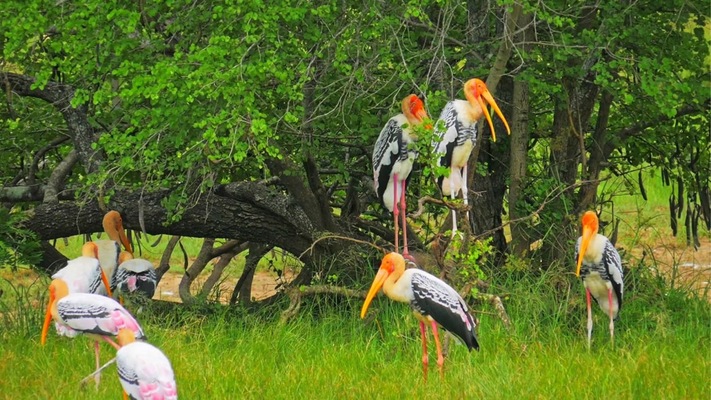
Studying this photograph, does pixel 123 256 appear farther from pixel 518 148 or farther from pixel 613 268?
pixel 613 268

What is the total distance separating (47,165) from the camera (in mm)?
9516

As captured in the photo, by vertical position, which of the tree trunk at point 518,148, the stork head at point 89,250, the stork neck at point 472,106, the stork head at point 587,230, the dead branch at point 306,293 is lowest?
the dead branch at point 306,293

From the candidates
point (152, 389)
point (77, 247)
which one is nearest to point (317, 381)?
point (152, 389)

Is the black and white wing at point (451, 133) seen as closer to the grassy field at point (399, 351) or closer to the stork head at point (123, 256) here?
the grassy field at point (399, 351)

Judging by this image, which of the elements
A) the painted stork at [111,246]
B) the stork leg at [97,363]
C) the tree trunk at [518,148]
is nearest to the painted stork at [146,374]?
the stork leg at [97,363]

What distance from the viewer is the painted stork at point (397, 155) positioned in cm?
721

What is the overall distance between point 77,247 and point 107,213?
5577mm

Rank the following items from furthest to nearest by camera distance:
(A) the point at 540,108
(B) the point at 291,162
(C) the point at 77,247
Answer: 1. (C) the point at 77,247
2. (A) the point at 540,108
3. (B) the point at 291,162

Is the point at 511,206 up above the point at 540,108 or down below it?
below

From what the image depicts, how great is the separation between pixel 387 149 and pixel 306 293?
1002 millimetres

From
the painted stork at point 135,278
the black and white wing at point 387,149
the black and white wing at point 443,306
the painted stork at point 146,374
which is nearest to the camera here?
the painted stork at point 146,374

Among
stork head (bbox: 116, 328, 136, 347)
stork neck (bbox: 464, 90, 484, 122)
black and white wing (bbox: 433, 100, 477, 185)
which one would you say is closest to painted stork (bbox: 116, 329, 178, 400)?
stork head (bbox: 116, 328, 136, 347)

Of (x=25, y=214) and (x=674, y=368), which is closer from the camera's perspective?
(x=674, y=368)

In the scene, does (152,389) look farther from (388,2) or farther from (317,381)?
(388,2)
